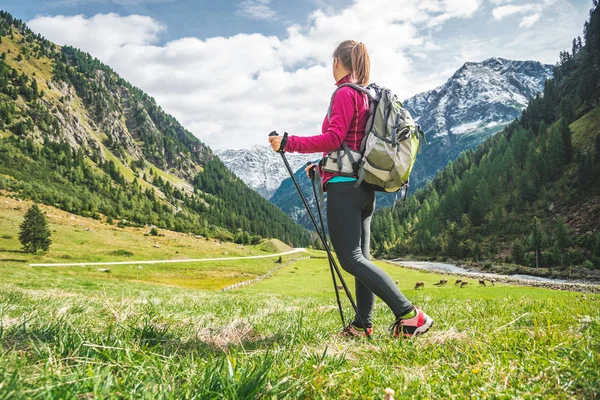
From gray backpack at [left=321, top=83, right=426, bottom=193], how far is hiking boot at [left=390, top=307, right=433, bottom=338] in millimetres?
1611

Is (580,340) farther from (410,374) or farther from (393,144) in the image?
(393,144)

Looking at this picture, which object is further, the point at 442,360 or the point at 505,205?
the point at 505,205

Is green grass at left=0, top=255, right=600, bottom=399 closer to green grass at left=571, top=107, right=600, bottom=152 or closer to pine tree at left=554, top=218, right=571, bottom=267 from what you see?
pine tree at left=554, top=218, right=571, bottom=267

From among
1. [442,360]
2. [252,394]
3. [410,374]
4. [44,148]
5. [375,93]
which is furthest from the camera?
[44,148]

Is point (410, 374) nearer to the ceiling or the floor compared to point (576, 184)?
nearer to the floor

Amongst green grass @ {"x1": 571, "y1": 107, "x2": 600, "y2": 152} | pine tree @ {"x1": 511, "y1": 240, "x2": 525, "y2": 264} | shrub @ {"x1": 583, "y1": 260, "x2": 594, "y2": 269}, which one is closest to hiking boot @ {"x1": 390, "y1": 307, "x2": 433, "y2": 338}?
shrub @ {"x1": 583, "y1": 260, "x2": 594, "y2": 269}

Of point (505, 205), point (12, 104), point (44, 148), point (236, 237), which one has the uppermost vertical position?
point (12, 104)

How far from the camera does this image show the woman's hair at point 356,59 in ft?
16.0

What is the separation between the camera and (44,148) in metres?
158

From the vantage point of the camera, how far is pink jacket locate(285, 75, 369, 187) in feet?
14.5

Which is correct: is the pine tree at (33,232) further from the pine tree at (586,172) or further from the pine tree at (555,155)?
the pine tree at (555,155)

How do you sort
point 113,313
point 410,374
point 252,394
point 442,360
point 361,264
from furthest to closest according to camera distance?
1. point 361,264
2. point 113,313
3. point 442,360
4. point 410,374
5. point 252,394

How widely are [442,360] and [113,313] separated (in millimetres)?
3491

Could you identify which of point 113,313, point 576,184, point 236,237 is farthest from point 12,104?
point 576,184
